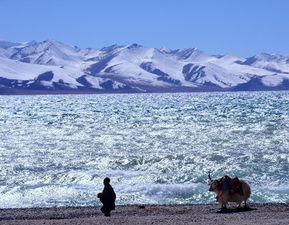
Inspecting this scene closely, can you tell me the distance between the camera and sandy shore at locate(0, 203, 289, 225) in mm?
15148

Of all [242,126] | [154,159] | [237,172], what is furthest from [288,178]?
[242,126]

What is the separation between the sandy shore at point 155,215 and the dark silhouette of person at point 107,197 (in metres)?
0.23

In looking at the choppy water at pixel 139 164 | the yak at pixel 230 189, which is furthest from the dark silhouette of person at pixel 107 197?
the choppy water at pixel 139 164

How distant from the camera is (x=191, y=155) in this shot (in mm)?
35469

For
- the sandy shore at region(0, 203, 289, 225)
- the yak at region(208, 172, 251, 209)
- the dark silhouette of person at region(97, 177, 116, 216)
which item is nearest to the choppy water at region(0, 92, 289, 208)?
the sandy shore at region(0, 203, 289, 225)

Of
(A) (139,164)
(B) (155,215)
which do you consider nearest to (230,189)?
(B) (155,215)

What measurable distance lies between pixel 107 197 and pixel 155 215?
4.80 feet

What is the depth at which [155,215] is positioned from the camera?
57.2 ft

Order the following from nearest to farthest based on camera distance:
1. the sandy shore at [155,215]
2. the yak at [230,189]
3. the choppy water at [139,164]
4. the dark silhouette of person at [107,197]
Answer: the sandy shore at [155,215] → the dark silhouette of person at [107,197] → the yak at [230,189] → the choppy water at [139,164]

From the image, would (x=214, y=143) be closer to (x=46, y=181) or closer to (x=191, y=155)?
(x=191, y=155)

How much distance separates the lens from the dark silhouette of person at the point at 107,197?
54.6 feet

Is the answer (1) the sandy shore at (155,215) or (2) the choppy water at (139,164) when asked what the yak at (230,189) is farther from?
(2) the choppy water at (139,164)

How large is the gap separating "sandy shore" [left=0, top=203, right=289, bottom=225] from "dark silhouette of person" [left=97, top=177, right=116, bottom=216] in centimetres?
23

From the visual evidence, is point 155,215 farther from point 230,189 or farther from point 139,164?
point 139,164
